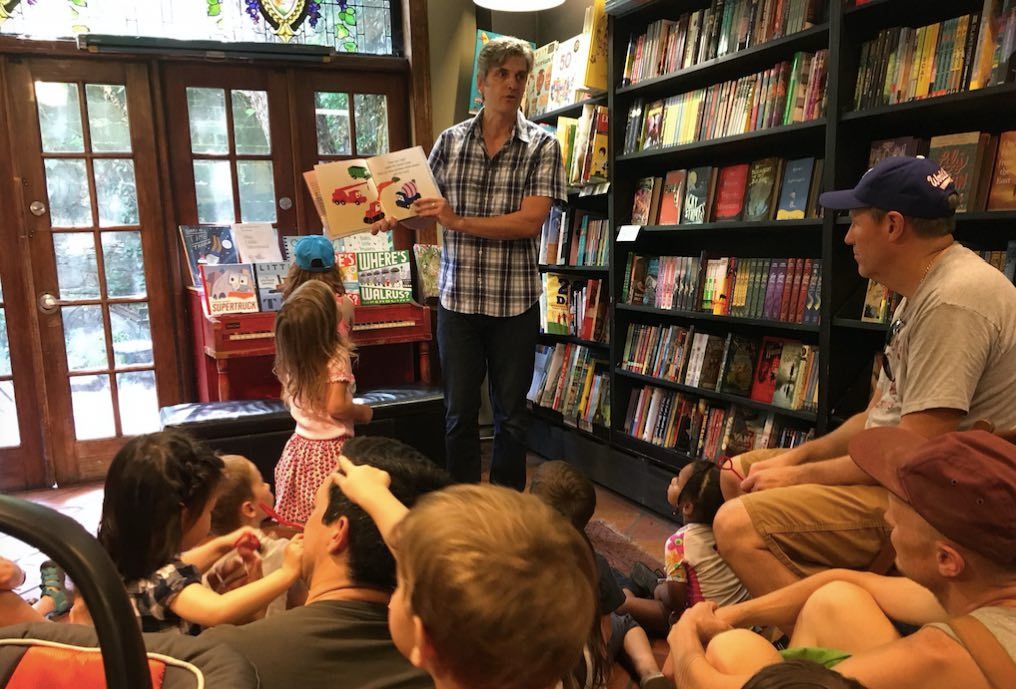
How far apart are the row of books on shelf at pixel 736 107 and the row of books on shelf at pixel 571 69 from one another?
9.6 inches

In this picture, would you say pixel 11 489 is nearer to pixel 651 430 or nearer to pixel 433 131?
pixel 433 131

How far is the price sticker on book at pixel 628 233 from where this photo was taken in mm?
2975

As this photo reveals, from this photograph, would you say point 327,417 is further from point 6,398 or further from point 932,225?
point 6,398

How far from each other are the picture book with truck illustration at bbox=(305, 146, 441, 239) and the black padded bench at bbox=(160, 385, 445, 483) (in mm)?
868

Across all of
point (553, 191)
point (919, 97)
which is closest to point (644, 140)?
point (553, 191)

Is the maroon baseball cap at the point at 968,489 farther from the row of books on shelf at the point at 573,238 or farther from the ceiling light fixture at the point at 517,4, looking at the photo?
the ceiling light fixture at the point at 517,4

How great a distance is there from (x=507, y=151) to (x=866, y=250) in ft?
4.61

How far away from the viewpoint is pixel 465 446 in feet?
9.06

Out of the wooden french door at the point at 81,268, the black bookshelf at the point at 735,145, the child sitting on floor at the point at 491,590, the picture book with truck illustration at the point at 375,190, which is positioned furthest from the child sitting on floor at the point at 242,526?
the wooden french door at the point at 81,268

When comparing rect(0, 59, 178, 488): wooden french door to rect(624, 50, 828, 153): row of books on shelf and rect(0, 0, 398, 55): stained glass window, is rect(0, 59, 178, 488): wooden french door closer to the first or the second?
rect(0, 0, 398, 55): stained glass window

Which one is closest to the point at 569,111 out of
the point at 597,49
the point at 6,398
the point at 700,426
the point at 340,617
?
the point at 597,49

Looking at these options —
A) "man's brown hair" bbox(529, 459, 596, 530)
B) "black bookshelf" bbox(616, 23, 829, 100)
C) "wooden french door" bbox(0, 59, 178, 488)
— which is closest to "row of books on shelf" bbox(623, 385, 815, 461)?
"man's brown hair" bbox(529, 459, 596, 530)

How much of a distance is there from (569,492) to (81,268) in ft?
9.57

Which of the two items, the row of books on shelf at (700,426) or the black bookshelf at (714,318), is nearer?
the black bookshelf at (714,318)
